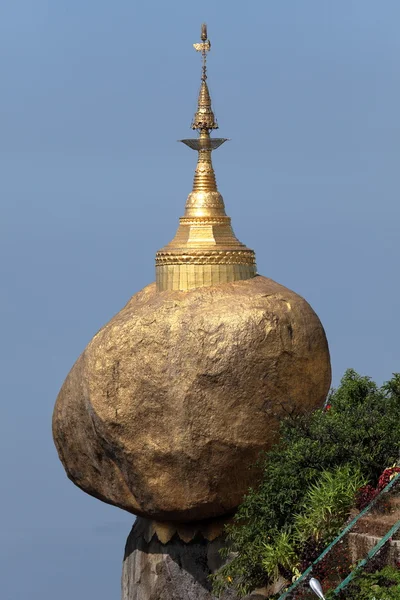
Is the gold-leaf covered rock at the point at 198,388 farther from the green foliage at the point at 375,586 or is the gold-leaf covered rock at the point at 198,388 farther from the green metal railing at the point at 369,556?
the green foliage at the point at 375,586

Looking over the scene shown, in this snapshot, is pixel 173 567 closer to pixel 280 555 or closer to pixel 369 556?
pixel 280 555

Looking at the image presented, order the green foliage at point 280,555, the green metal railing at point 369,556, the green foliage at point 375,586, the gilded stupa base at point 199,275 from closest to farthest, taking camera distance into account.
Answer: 1. the green foliage at point 375,586
2. the green metal railing at point 369,556
3. the green foliage at point 280,555
4. the gilded stupa base at point 199,275

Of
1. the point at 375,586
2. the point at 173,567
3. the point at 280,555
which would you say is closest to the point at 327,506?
Result: the point at 280,555

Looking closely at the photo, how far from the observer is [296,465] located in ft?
70.0

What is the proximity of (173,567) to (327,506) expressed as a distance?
390 cm

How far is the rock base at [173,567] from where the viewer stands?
2303 cm

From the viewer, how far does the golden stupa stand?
21.8 metres

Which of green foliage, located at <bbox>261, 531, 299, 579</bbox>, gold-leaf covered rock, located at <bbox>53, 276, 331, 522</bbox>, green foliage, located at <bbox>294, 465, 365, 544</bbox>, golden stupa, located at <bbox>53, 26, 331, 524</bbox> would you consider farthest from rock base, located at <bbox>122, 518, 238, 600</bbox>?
green foliage, located at <bbox>294, 465, 365, 544</bbox>

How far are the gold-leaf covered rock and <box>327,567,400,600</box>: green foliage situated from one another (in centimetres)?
448

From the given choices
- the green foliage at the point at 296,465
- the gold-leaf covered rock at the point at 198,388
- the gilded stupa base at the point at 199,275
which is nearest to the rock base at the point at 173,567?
the gold-leaf covered rock at the point at 198,388

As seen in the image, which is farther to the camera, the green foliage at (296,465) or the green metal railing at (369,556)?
the green foliage at (296,465)

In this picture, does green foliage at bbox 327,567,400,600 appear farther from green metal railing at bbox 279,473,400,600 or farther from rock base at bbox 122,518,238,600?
rock base at bbox 122,518,238,600

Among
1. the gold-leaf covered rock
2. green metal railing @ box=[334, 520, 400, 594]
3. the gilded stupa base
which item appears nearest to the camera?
green metal railing @ box=[334, 520, 400, 594]

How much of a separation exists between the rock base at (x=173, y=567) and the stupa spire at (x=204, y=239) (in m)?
3.99
